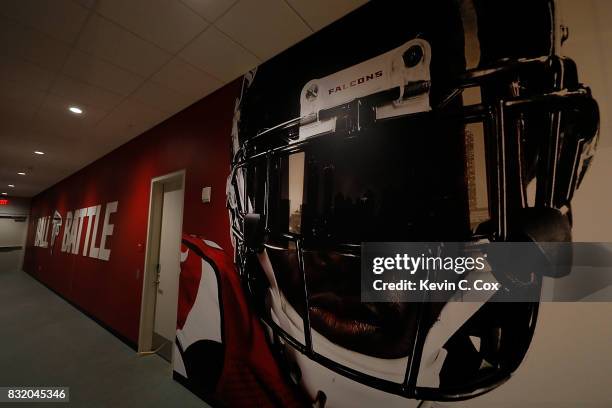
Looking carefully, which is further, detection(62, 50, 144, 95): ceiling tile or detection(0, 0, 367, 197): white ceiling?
detection(62, 50, 144, 95): ceiling tile

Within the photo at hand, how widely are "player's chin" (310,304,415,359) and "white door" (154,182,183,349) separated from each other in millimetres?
2122

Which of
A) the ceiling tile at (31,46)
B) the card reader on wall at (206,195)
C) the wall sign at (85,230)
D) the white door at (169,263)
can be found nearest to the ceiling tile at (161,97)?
the ceiling tile at (31,46)

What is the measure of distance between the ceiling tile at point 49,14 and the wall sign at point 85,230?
273cm

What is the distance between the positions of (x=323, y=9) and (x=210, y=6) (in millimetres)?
726

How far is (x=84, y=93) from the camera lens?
Answer: 257cm

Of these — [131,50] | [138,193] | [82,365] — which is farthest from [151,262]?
[131,50]

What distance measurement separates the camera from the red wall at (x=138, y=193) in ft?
7.73

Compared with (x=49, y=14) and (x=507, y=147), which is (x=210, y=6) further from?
(x=507, y=147)

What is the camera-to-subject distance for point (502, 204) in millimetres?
1041

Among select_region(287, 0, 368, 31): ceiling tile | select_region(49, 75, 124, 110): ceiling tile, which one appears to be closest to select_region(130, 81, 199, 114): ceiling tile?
select_region(49, 75, 124, 110): ceiling tile

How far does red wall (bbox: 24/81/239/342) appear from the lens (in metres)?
2.36

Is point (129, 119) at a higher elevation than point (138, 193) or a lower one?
higher

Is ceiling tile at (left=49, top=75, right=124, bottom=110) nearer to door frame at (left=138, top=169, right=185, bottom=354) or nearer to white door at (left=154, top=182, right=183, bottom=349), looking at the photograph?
door frame at (left=138, top=169, right=185, bottom=354)

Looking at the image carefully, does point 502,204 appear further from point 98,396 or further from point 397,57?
point 98,396
